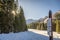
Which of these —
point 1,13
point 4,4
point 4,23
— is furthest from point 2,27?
point 4,4

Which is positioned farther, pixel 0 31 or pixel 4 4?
pixel 4 4

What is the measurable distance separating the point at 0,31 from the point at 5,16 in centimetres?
142

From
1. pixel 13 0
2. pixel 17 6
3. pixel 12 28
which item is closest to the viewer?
pixel 12 28

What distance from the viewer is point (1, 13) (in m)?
12.9

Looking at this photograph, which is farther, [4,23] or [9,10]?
[9,10]

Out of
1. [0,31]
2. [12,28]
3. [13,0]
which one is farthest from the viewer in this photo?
[13,0]

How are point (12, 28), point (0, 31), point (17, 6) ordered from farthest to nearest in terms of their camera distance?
point (17, 6) < point (12, 28) < point (0, 31)

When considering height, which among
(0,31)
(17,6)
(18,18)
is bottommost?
(0,31)

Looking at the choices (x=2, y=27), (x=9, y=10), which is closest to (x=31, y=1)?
(x=9, y=10)

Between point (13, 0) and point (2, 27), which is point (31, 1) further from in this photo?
point (2, 27)

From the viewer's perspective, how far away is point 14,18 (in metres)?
14.2

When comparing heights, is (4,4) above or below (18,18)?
above

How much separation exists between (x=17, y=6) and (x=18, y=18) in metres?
1.48

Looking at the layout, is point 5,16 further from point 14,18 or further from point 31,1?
point 31,1
